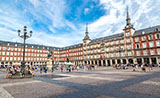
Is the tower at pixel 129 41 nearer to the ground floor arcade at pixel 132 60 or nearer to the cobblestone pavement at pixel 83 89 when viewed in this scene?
the ground floor arcade at pixel 132 60

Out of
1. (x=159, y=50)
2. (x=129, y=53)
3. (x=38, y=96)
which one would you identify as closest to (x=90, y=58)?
(x=129, y=53)

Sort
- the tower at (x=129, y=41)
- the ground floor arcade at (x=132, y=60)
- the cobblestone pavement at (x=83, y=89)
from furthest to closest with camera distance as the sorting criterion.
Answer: the tower at (x=129, y=41) → the ground floor arcade at (x=132, y=60) → the cobblestone pavement at (x=83, y=89)

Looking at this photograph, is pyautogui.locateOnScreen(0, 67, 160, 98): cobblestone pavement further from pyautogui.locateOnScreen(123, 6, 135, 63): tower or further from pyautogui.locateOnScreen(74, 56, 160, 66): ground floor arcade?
pyautogui.locateOnScreen(123, 6, 135, 63): tower

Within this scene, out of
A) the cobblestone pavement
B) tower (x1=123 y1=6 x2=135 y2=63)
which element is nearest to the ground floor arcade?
tower (x1=123 y1=6 x2=135 y2=63)

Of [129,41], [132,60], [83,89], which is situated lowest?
[83,89]

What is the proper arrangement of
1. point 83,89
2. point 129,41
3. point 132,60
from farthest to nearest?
point 129,41 → point 132,60 → point 83,89

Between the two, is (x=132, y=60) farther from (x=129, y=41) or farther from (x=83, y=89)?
(x=83, y=89)

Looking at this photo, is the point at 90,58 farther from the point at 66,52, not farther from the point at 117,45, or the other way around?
the point at 66,52

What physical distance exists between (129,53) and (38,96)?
45.4m

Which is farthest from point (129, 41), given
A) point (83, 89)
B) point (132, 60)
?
point (83, 89)

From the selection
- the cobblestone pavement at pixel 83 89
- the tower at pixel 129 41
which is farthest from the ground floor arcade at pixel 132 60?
the cobblestone pavement at pixel 83 89

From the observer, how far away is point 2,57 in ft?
192

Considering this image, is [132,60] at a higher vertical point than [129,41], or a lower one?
lower

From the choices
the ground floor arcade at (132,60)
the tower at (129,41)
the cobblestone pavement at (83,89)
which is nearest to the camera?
the cobblestone pavement at (83,89)
